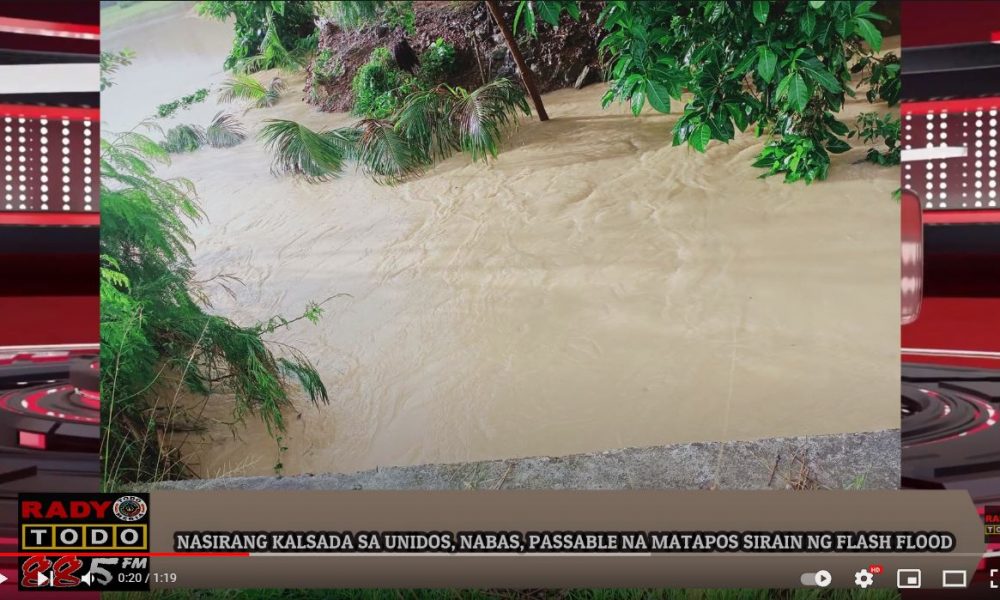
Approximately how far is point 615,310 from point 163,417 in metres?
1.60

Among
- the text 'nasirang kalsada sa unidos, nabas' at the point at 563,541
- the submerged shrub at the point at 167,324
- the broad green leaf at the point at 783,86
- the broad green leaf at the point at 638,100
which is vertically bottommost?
the text 'nasirang kalsada sa unidos, nabas' at the point at 563,541

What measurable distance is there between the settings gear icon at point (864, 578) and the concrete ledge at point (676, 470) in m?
0.26

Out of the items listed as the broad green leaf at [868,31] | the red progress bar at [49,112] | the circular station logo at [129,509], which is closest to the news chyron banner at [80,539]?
the circular station logo at [129,509]

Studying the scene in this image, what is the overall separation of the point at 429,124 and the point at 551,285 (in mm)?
730

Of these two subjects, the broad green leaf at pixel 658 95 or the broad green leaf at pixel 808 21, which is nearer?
the broad green leaf at pixel 808 21

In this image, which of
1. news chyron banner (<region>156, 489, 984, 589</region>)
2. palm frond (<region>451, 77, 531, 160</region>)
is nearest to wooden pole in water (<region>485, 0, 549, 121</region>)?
palm frond (<region>451, 77, 531, 160</region>)

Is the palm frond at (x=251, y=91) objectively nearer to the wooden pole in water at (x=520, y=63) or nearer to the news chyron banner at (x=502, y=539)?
the wooden pole in water at (x=520, y=63)

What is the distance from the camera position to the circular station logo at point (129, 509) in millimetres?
2039

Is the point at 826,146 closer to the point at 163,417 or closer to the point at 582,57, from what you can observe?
the point at 582,57

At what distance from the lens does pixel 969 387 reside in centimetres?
194

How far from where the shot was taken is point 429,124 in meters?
2.42

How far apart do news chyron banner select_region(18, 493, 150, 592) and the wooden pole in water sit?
1870mm

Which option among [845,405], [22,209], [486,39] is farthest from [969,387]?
[22,209]

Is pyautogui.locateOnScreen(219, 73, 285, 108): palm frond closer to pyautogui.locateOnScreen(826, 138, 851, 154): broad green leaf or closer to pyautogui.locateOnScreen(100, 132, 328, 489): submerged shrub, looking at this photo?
pyautogui.locateOnScreen(100, 132, 328, 489): submerged shrub
